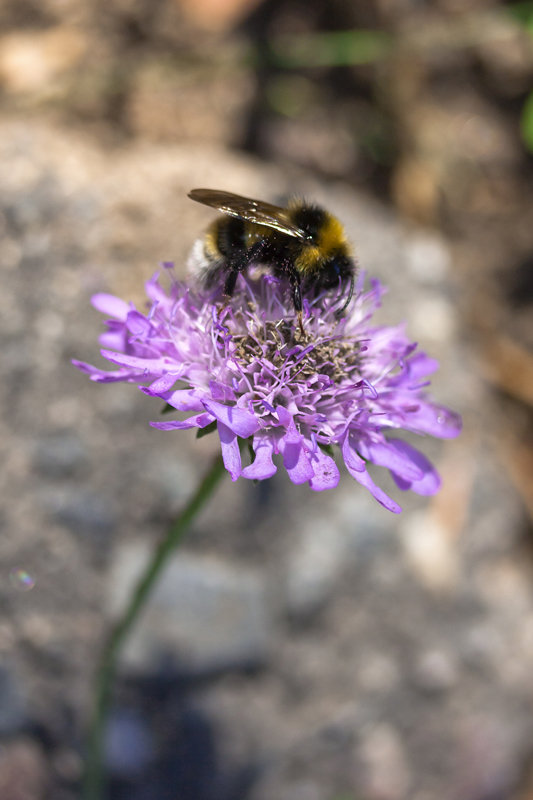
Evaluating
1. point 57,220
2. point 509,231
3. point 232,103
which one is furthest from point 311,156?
point 57,220

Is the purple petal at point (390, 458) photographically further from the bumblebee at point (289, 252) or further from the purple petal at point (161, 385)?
the purple petal at point (161, 385)

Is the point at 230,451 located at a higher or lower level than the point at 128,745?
higher

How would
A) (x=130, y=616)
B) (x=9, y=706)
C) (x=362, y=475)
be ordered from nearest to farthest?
(x=362, y=475)
(x=130, y=616)
(x=9, y=706)

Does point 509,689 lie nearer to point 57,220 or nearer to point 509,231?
point 509,231

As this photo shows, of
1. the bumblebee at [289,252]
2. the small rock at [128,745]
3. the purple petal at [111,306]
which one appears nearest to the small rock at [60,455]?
the small rock at [128,745]

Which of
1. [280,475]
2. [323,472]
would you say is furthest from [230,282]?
[280,475]

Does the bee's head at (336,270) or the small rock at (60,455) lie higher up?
the bee's head at (336,270)

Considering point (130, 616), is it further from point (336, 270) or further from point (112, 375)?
point (336, 270)
